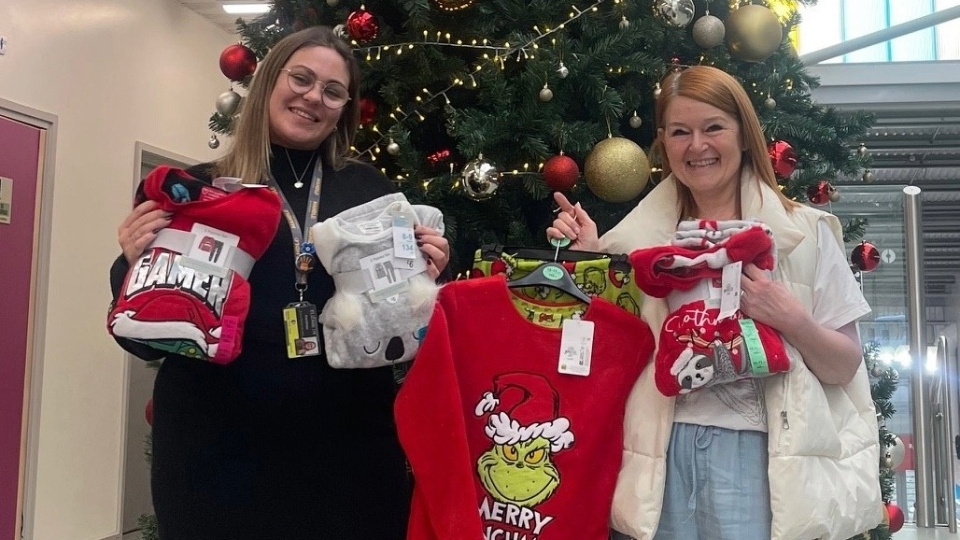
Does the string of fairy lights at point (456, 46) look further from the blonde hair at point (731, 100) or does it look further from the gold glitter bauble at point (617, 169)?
the blonde hair at point (731, 100)

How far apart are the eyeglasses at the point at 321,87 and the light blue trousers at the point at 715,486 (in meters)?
0.99

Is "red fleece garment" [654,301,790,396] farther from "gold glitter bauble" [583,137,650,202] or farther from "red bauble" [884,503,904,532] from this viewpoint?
"red bauble" [884,503,904,532]

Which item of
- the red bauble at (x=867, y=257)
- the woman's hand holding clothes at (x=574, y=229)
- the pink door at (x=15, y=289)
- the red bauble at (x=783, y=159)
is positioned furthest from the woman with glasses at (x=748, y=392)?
the pink door at (x=15, y=289)

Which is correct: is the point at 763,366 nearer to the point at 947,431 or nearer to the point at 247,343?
the point at 247,343

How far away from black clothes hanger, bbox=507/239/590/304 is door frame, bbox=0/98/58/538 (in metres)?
3.08

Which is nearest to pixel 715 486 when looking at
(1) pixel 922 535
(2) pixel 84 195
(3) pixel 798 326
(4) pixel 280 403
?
(3) pixel 798 326

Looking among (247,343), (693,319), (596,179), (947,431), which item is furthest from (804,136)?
(947,431)

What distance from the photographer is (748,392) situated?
1386mm

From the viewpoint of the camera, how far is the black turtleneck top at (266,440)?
1.45 m

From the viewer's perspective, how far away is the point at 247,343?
4.81 ft

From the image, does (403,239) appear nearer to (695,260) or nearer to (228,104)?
(695,260)

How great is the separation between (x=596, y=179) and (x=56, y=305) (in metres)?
3.01

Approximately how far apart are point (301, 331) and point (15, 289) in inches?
111

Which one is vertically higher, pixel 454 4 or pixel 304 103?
pixel 454 4
